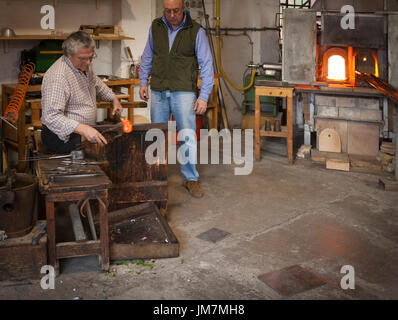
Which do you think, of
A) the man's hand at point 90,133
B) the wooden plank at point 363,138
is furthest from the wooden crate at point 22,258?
the wooden plank at point 363,138

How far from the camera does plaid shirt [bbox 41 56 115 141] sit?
3689 millimetres

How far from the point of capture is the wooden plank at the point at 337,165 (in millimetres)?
5902

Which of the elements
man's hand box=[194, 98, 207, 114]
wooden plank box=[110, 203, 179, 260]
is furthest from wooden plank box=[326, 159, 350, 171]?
wooden plank box=[110, 203, 179, 260]

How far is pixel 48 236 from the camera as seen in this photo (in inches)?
126

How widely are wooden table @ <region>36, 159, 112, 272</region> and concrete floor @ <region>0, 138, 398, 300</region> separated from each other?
15cm

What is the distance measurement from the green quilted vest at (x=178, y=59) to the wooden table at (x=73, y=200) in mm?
1766

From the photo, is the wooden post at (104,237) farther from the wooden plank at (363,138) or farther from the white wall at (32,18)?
the wooden plank at (363,138)

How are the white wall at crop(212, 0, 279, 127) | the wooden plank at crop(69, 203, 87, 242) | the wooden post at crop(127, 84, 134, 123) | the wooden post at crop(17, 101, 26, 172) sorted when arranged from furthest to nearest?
1. the white wall at crop(212, 0, 279, 127)
2. the wooden post at crop(127, 84, 134, 123)
3. the wooden post at crop(17, 101, 26, 172)
4. the wooden plank at crop(69, 203, 87, 242)

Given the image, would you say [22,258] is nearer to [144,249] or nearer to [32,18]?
[144,249]

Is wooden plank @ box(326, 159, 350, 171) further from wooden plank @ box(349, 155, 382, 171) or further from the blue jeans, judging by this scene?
the blue jeans

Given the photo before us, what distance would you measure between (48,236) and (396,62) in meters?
4.60

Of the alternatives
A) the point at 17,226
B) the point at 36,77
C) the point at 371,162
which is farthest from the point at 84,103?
the point at 371,162

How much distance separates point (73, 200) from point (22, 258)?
1.53 feet
